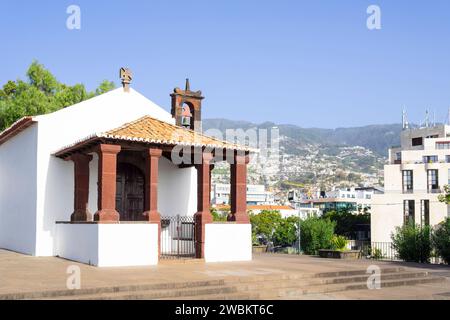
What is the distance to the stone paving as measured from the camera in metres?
10.6

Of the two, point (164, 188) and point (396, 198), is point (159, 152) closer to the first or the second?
point (164, 188)

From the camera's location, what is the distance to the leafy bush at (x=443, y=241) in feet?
55.6

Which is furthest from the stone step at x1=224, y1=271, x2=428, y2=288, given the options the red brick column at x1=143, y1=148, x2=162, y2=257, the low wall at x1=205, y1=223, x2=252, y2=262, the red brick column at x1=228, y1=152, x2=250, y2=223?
the red brick column at x1=228, y1=152, x2=250, y2=223

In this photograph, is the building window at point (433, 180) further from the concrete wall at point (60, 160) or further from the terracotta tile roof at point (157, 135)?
the concrete wall at point (60, 160)

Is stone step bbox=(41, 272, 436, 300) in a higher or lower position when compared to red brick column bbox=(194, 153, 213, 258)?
lower

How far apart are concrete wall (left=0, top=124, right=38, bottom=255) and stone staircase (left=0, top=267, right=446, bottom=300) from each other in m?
8.23

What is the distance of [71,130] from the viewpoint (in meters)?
17.8

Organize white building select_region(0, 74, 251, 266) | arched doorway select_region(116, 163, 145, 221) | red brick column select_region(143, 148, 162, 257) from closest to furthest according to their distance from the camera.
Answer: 1. white building select_region(0, 74, 251, 266)
2. red brick column select_region(143, 148, 162, 257)
3. arched doorway select_region(116, 163, 145, 221)

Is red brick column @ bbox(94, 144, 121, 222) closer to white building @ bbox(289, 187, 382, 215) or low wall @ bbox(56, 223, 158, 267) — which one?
Answer: low wall @ bbox(56, 223, 158, 267)

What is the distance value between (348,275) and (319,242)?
9.66 metres

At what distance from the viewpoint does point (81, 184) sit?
55.1ft

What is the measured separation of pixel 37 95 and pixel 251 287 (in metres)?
21.2

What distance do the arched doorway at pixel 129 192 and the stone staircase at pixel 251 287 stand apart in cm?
737

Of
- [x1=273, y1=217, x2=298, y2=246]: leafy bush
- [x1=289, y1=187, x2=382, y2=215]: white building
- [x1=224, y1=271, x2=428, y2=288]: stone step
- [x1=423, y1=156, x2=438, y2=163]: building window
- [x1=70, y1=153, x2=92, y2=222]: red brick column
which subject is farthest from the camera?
[x1=289, y1=187, x2=382, y2=215]: white building
